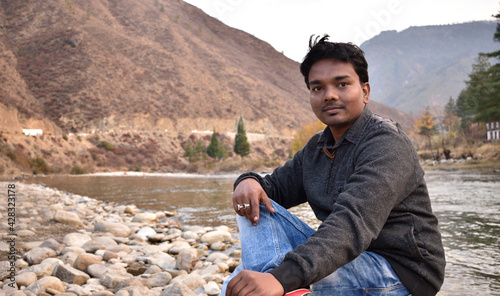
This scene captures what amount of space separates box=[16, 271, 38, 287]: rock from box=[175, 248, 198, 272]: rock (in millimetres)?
1182

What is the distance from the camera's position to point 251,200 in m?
1.66

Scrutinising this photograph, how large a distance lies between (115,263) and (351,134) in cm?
274

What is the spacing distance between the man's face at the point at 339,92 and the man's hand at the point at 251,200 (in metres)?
0.43

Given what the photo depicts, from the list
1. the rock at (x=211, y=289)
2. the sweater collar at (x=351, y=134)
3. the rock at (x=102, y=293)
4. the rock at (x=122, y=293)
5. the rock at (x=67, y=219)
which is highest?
the sweater collar at (x=351, y=134)

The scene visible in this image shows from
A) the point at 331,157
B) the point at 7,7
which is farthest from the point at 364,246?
the point at 7,7


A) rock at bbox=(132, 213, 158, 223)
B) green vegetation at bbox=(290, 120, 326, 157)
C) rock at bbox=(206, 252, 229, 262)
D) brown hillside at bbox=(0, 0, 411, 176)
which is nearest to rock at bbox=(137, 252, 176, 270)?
rock at bbox=(206, 252, 229, 262)

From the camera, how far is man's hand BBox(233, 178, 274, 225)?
162 centimetres

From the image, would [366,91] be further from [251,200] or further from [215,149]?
[215,149]

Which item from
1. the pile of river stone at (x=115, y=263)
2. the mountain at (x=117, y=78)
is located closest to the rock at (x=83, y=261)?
the pile of river stone at (x=115, y=263)

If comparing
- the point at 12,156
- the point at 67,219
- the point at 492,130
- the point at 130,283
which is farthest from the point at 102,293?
the point at 492,130

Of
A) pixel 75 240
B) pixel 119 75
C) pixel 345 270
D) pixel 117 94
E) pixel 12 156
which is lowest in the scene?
pixel 12 156

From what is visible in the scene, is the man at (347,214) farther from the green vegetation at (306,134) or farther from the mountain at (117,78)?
the green vegetation at (306,134)

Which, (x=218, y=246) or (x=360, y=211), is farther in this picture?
(x=218, y=246)

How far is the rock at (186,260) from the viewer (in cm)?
345
